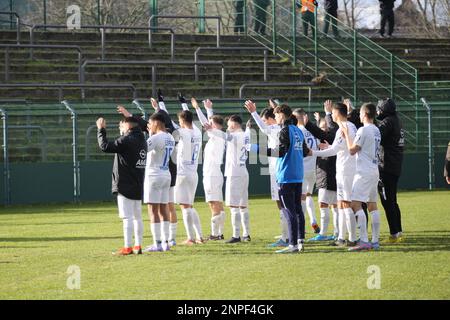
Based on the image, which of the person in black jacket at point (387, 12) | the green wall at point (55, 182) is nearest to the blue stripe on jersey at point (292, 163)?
the green wall at point (55, 182)

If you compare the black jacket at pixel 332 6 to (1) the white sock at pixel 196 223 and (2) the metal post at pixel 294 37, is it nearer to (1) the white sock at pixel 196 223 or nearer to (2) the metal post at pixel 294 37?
(2) the metal post at pixel 294 37

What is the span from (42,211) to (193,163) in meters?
9.42

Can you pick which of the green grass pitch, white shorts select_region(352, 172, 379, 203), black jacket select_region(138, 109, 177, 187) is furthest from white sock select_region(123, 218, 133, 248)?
white shorts select_region(352, 172, 379, 203)

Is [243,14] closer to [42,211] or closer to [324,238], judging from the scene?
[42,211]

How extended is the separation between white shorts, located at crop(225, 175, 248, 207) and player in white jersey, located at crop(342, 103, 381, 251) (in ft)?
7.95

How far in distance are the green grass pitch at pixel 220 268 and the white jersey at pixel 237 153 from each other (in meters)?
1.24

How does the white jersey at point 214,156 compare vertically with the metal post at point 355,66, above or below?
below

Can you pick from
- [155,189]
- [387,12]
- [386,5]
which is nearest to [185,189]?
[155,189]

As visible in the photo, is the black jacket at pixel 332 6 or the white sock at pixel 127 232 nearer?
the white sock at pixel 127 232

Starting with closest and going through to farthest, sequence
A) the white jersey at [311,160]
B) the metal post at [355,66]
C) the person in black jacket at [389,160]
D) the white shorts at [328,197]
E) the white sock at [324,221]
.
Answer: the person in black jacket at [389,160], the white sock at [324,221], the white shorts at [328,197], the white jersey at [311,160], the metal post at [355,66]

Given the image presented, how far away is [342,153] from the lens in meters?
16.6

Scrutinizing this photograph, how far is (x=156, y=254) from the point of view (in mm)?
15992

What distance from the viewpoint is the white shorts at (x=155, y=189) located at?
16250 millimetres
